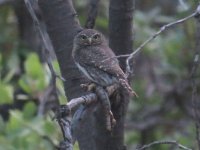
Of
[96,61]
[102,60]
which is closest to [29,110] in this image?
[96,61]

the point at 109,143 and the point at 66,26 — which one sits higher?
the point at 66,26

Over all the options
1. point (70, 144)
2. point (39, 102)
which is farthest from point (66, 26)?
point (39, 102)

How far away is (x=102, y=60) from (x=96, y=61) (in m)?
0.12

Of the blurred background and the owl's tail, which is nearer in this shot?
the owl's tail

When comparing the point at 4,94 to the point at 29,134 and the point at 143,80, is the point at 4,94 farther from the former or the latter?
the point at 143,80

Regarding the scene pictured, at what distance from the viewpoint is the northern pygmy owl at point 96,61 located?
320 cm

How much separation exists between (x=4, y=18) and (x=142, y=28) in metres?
1.18

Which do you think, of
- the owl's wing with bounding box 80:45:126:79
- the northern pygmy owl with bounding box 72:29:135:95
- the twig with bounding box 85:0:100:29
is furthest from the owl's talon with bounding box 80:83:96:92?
the twig with bounding box 85:0:100:29

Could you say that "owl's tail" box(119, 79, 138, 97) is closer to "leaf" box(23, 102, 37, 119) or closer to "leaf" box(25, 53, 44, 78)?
"leaf" box(23, 102, 37, 119)

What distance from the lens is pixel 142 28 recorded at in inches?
232

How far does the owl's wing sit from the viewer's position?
130 inches

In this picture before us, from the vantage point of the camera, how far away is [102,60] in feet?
12.3

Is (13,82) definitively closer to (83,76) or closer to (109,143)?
(83,76)

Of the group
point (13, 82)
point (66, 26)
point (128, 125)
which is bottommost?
point (128, 125)
